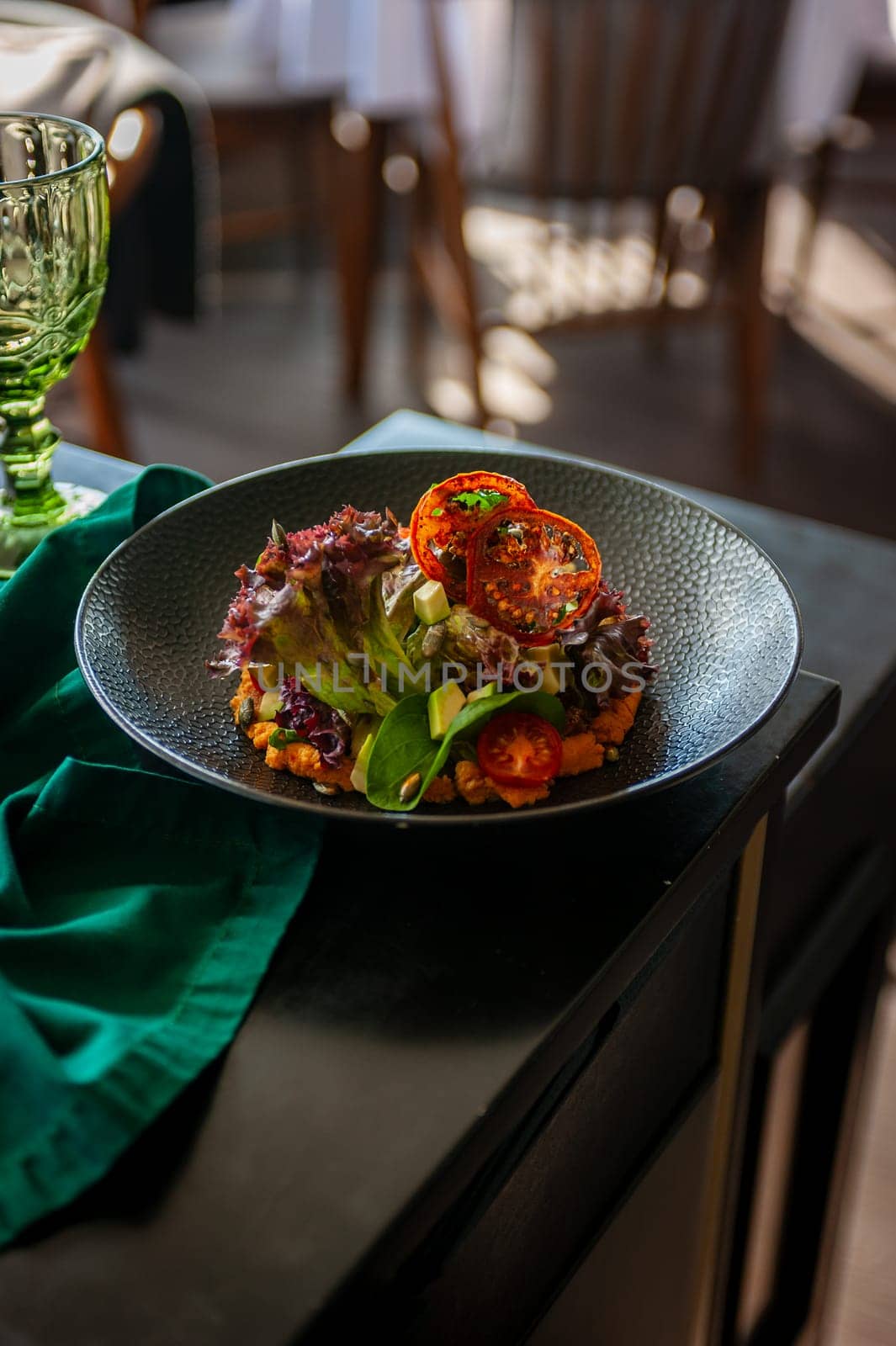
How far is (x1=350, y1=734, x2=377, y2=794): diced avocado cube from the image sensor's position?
18.7 inches

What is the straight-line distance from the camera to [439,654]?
500 mm

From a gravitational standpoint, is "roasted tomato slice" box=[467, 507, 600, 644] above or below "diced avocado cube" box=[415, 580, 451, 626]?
above

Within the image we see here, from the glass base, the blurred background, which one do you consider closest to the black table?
the glass base

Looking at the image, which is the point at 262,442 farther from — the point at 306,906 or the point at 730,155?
the point at 306,906

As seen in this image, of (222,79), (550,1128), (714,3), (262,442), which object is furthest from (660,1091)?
(222,79)

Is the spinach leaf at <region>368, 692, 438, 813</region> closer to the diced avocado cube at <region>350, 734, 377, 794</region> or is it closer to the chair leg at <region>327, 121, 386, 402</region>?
the diced avocado cube at <region>350, 734, 377, 794</region>

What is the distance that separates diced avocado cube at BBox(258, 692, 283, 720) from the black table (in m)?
0.06

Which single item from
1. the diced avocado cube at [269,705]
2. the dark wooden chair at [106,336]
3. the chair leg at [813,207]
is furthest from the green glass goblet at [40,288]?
the chair leg at [813,207]

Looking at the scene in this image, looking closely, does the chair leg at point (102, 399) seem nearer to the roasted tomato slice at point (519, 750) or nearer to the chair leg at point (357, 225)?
the chair leg at point (357, 225)

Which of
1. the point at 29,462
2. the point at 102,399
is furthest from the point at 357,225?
the point at 29,462

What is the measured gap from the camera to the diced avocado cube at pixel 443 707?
479mm

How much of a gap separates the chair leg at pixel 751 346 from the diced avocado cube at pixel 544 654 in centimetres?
171

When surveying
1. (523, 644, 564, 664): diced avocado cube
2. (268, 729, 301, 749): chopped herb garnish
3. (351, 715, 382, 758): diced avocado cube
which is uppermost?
(523, 644, 564, 664): diced avocado cube

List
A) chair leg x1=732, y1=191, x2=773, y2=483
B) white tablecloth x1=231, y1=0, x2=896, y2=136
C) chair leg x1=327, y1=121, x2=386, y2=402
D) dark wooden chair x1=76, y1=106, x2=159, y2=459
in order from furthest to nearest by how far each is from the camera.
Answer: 1. chair leg x1=327, y1=121, x2=386, y2=402
2. chair leg x1=732, y1=191, x2=773, y2=483
3. white tablecloth x1=231, y1=0, x2=896, y2=136
4. dark wooden chair x1=76, y1=106, x2=159, y2=459
